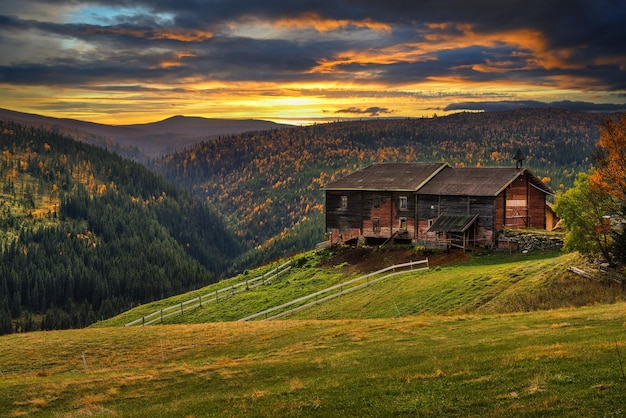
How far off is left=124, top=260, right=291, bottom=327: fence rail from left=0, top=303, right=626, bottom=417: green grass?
26.6 metres

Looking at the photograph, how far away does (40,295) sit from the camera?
192m

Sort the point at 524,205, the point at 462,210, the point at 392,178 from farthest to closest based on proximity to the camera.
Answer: the point at 392,178
the point at 524,205
the point at 462,210

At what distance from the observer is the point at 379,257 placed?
63.3 metres

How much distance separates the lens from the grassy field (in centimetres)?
1834

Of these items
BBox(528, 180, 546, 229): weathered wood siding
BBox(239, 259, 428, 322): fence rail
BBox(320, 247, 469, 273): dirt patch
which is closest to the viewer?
BBox(239, 259, 428, 322): fence rail

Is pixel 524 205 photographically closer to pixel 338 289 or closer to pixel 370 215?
pixel 370 215

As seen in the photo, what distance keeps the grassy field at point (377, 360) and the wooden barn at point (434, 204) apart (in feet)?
42.0

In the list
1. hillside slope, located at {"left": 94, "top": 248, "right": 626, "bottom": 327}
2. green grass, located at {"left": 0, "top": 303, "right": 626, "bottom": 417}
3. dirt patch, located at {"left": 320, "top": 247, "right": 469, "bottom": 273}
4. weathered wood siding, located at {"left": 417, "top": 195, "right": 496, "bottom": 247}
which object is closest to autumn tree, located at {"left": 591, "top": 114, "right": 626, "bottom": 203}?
hillside slope, located at {"left": 94, "top": 248, "right": 626, "bottom": 327}

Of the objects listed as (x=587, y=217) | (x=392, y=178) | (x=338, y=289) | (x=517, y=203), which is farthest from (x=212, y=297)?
(x=587, y=217)

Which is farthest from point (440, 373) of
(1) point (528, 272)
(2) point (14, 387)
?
(1) point (528, 272)

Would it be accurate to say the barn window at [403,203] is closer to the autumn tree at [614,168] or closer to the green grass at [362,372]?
the autumn tree at [614,168]

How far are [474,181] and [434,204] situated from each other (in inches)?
176

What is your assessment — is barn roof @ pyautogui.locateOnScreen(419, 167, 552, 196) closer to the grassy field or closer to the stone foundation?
the stone foundation

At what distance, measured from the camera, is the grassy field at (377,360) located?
18344 mm
